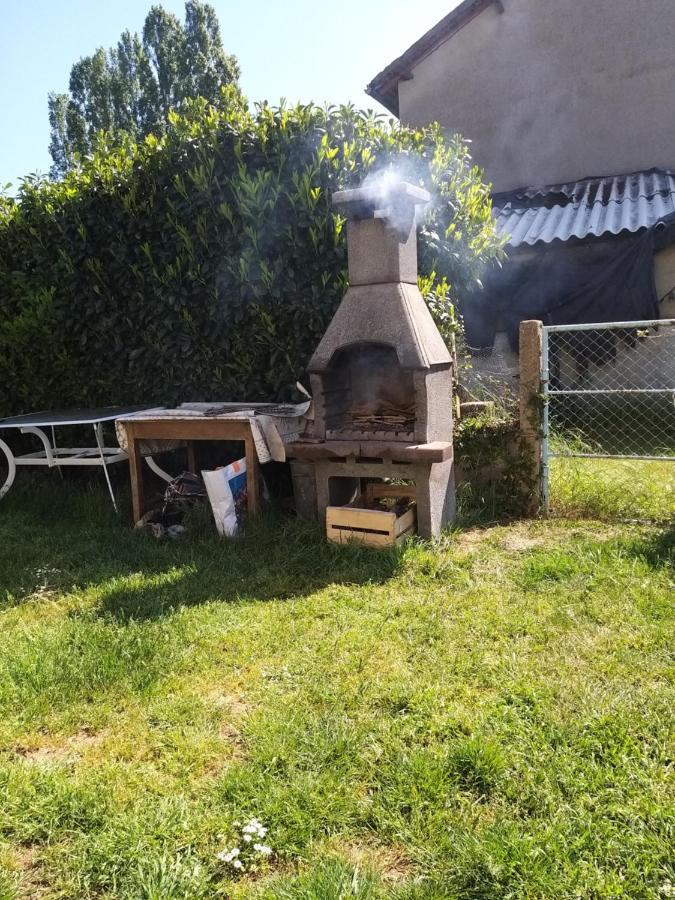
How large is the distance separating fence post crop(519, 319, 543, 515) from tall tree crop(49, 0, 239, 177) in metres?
27.8

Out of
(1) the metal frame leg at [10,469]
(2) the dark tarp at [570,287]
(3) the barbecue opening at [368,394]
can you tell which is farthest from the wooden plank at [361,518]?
(2) the dark tarp at [570,287]

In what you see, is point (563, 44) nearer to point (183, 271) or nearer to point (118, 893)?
point (183, 271)

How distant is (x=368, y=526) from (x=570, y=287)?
544 centimetres

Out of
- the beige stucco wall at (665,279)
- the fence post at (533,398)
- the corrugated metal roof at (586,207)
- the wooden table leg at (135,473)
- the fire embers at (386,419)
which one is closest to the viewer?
the fire embers at (386,419)

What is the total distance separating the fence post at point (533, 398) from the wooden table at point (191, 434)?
205cm

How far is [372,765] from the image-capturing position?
2.22m

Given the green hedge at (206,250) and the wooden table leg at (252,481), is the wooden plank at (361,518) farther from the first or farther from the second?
the green hedge at (206,250)

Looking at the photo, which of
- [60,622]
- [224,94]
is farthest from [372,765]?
[224,94]

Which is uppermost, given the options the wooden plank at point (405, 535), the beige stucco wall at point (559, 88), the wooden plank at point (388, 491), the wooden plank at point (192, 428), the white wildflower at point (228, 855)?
the beige stucco wall at point (559, 88)

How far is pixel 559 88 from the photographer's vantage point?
10.5 metres

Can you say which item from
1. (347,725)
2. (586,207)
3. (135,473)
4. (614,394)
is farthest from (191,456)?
(586,207)

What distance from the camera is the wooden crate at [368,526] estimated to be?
13.6 ft

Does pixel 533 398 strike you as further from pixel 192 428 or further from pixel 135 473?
pixel 135 473

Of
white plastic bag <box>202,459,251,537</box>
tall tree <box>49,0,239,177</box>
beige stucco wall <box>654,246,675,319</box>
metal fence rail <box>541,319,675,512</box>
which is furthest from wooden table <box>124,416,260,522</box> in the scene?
tall tree <box>49,0,239,177</box>
